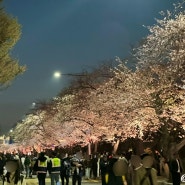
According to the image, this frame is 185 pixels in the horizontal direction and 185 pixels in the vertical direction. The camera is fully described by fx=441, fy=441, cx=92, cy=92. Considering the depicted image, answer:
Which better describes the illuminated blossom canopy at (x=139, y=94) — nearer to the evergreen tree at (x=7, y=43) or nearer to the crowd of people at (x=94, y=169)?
the crowd of people at (x=94, y=169)

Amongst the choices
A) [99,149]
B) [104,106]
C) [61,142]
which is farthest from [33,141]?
[104,106]

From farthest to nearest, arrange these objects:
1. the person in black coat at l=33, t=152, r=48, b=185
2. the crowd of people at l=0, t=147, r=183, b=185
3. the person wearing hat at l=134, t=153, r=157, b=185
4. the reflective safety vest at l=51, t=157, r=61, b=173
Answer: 1. the person in black coat at l=33, t=152, r=48, b=185
2. the reflective safety vest at l=51, t=157, r=61, b=173
3. the crowd of people at l=0, t=147, r=183, b=185
4. the person wearing hat at l=134, t=153, r=157, b=185

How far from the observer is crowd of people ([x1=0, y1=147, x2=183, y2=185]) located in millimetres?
9109

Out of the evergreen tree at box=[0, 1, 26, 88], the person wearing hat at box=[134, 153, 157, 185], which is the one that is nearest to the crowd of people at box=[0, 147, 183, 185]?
the person wearing hat at box=[134, 153, 157, 185]

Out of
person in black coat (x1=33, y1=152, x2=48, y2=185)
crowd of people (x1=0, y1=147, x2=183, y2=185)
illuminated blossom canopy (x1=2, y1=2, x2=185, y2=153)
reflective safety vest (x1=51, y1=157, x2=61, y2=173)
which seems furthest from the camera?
illuminated blossom canopy (x1=2, y1=2, x2=185, y2=153)

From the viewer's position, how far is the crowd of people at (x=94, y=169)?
9109 mm

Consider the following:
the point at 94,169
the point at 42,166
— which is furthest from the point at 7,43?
the point at 94,169

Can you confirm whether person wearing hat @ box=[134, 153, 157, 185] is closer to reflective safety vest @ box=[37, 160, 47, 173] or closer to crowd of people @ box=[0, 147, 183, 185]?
crowd of people @ box=[0, 147, 183, 185]

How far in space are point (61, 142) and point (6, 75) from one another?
32.8 meters

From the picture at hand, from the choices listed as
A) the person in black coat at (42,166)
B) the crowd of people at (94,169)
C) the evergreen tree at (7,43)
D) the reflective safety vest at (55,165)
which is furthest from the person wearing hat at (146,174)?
the evergreen tree at (7,43)

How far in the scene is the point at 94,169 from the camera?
2922 centimetres

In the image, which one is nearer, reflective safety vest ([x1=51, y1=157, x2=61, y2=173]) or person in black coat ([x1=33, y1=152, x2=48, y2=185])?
reflective safety vest ([x1=51, y1=157, x2=61, y2=173])

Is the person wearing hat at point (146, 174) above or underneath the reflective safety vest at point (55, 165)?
underneath

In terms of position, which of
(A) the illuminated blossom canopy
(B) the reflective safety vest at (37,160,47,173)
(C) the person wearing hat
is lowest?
(C) the person wearing hat
